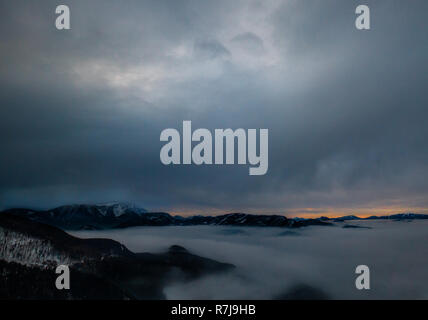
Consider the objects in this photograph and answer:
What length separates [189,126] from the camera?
641 cm

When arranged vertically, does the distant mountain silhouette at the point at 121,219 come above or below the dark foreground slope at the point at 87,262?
above

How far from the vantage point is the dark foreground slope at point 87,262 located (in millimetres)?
6602

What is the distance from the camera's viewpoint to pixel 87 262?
7062 mm

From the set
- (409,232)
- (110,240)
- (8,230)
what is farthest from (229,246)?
(8,230)

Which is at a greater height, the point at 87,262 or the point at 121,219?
the point at 121,219

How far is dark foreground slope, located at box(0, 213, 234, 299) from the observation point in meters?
6.60

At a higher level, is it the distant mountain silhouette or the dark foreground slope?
the distant mountain silhouette

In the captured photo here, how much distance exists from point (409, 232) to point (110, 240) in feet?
37.4
